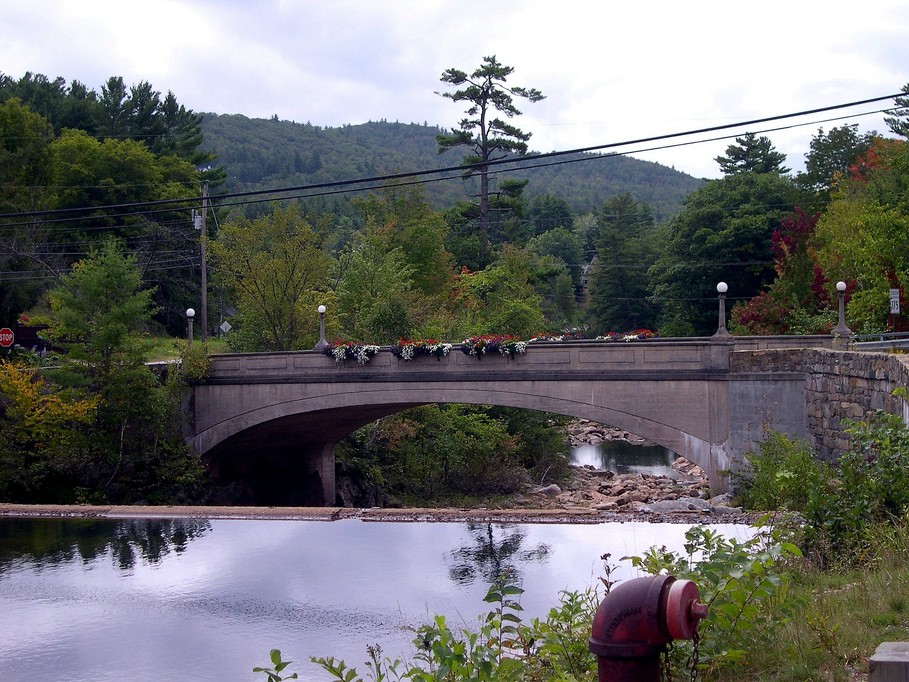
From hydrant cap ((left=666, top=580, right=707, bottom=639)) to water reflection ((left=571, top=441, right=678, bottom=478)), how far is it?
31868mm

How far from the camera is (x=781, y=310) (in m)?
36.8

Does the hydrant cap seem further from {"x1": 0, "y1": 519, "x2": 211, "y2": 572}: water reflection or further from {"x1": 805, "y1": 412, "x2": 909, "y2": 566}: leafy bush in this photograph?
{"x1": 0, "y1": 519, "x2": 211, "y2": 572}: water reflection

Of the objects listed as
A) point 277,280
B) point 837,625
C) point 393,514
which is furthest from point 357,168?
point 837,625

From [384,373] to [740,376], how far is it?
9423 mm

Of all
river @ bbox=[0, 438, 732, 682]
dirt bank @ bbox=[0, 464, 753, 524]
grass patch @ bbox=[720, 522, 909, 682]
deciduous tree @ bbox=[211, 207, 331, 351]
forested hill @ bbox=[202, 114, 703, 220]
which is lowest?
river @ bbox=[0, 438, 732, 682]

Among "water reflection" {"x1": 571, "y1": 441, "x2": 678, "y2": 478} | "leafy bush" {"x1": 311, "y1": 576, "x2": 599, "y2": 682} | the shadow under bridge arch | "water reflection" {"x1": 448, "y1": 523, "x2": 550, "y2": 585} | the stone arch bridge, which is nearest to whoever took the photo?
"leafy bush" {"x1": 311, "y1": 576, "x2": 599, "y2": 682}

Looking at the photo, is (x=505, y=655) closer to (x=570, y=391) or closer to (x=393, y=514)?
(x=393, y=514)

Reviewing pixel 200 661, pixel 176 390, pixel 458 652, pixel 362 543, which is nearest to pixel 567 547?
pixel 362 543

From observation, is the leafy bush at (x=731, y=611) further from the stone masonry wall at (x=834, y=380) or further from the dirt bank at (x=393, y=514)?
the stone masonry wall at (x=834, y=380)

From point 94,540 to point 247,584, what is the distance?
2467 millimetres

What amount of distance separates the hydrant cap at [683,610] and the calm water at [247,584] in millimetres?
2831

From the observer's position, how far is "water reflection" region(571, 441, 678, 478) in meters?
38.2

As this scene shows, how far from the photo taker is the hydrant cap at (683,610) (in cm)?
467

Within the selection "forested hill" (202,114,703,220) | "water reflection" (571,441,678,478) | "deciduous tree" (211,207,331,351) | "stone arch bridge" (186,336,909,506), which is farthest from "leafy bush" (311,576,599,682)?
"forested hill" (202,114,703,220)
